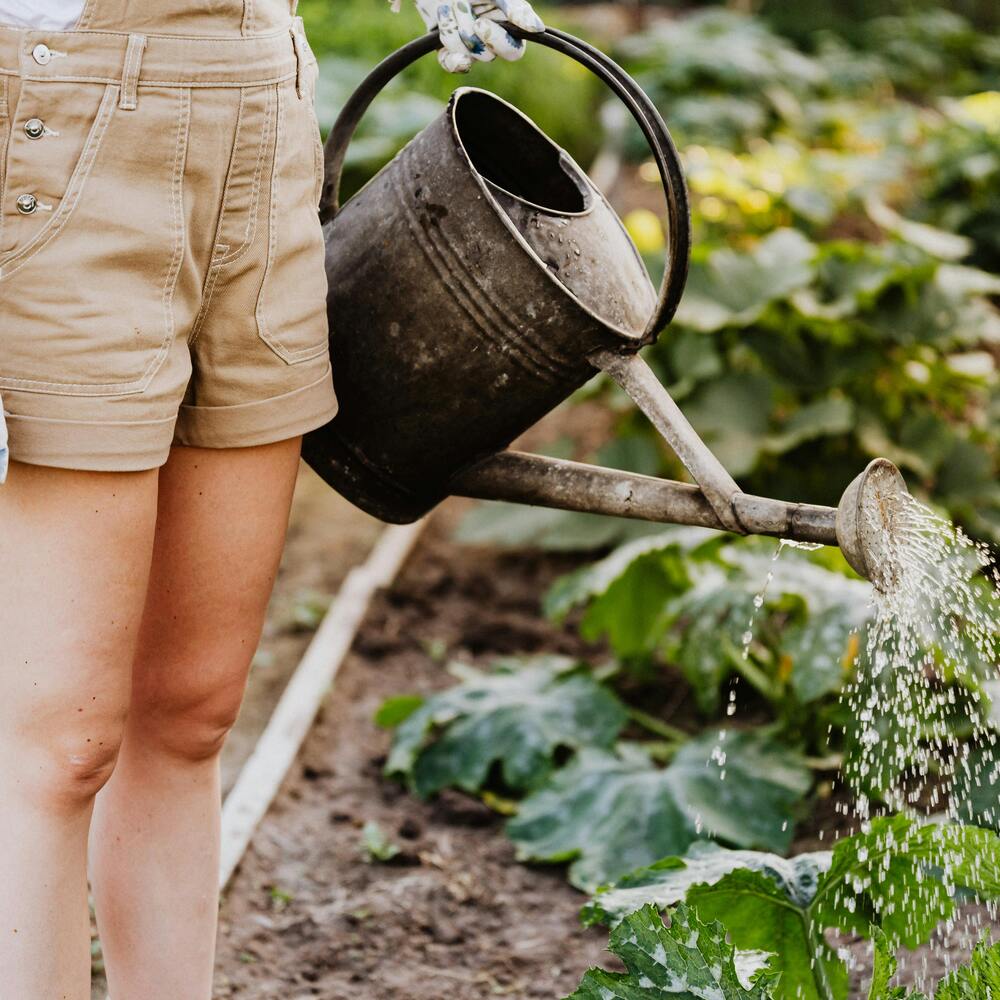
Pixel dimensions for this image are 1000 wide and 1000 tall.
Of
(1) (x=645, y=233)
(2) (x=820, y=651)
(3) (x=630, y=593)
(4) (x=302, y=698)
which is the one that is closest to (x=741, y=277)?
(1) (x=645, y=233)

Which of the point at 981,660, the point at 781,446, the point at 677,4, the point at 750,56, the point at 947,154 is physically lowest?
the point at 677,4

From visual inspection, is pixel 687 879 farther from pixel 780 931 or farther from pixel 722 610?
pixel 722 610

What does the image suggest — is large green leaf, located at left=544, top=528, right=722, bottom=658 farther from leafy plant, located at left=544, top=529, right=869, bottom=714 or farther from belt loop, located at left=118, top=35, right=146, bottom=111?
belt loop, located at left=118, top=35, right=146, bottom=111

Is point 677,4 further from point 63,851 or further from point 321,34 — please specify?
point 63,851

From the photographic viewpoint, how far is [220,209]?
136 cm

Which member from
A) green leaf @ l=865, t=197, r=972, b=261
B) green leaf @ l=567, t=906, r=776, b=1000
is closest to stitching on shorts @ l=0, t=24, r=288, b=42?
green leaf @ l=567, t=906, r=776, b=1000

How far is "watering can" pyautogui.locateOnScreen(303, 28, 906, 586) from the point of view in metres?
1.53

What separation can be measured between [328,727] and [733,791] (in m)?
0.95

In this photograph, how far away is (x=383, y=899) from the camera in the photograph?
2404 millimetres

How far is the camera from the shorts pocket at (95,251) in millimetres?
1271

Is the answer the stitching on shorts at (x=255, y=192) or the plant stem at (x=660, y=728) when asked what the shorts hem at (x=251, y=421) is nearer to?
the stitching on shorts at (x=255, y=192)

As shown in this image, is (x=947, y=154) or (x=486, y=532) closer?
(x=486, y=532)

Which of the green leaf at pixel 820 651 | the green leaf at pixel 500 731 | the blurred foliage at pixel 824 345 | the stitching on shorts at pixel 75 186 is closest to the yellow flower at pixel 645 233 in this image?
the blurred foliage at pixel 824 345

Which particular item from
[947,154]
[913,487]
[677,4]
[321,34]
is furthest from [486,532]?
[677,4]
